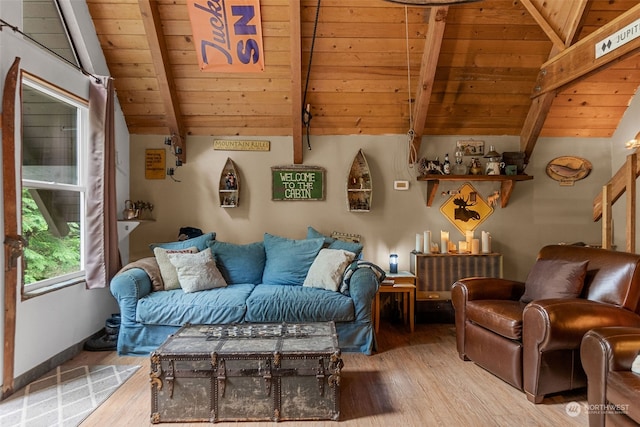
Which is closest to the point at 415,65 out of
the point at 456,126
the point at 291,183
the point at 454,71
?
the point at 454,71

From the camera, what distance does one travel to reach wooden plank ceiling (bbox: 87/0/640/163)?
3459 millimetres

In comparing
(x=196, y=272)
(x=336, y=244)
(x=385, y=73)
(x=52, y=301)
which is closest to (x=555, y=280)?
(x=336, y=244)

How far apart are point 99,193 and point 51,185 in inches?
15.5


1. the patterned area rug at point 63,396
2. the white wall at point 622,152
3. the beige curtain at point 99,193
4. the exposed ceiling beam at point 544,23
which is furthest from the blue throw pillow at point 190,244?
the white wall at point 622,152

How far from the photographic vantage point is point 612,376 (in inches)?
73.1

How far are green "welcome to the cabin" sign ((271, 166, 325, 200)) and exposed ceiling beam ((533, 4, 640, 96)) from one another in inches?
97.0

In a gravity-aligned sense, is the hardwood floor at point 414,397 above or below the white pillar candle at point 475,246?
below

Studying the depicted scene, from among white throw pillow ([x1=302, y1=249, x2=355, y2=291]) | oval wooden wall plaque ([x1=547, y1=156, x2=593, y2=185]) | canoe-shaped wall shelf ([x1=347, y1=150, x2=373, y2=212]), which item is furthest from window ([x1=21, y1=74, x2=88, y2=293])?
oval wooden wall plaque ([x1=547, y1=156, x2=593, y2=185])

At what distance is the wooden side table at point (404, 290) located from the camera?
386 cm

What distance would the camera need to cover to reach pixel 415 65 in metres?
3.87

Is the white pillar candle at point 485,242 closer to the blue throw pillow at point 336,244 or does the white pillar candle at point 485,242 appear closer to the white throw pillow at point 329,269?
the blue throw pillow at point 336,244

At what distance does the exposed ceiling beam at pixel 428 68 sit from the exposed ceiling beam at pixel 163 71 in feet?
7.97

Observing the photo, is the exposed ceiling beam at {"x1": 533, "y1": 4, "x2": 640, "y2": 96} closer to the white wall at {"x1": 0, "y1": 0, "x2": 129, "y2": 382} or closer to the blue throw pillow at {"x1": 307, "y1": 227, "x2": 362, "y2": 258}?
the blue throw pillow at {"x1": 307, "y1": 227, "x2": 362, "y2": 258}

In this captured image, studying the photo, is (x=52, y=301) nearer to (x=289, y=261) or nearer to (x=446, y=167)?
(x=289, y=261)
